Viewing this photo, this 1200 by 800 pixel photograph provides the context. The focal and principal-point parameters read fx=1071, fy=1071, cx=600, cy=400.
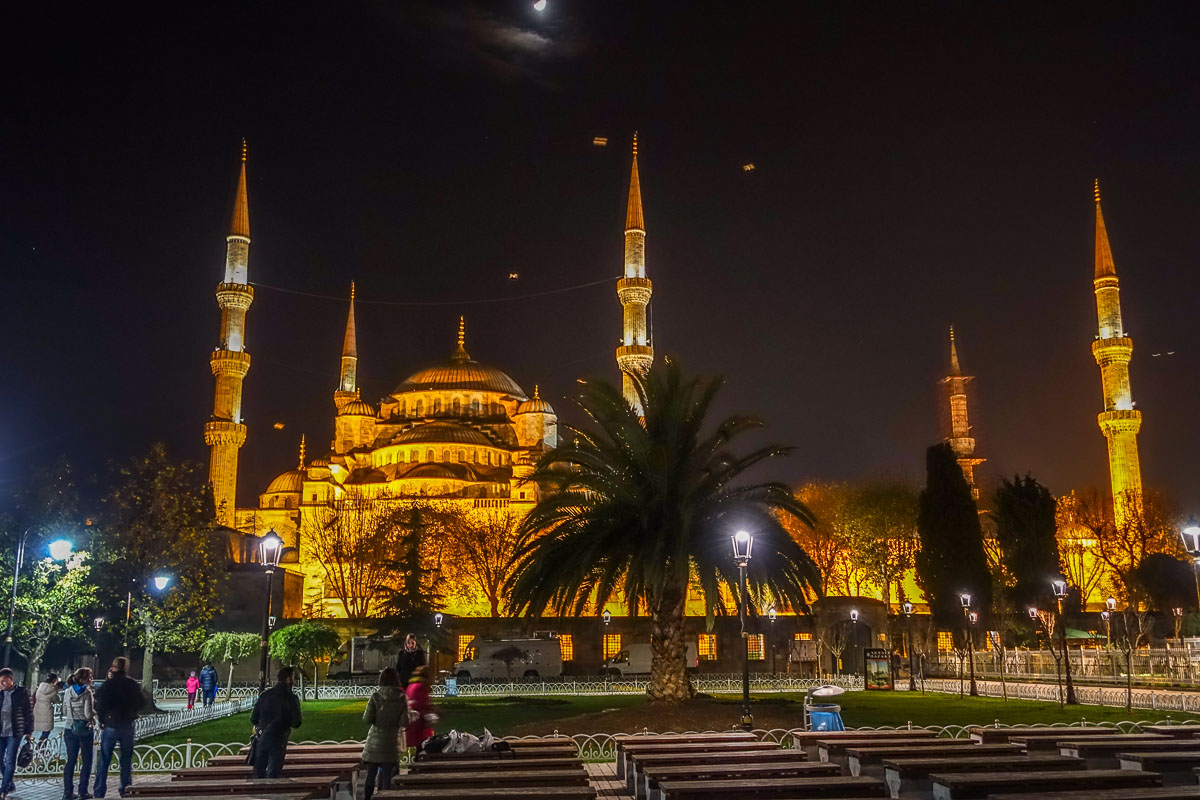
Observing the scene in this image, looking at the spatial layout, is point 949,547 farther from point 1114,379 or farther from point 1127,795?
point 1127,795

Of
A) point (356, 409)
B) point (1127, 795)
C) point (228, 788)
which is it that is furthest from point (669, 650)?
point (356, 409)

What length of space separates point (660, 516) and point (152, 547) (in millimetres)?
13786

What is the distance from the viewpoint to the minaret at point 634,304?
170ft

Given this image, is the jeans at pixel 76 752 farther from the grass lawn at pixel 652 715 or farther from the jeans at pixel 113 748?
the grass lawn at pixel 652 715

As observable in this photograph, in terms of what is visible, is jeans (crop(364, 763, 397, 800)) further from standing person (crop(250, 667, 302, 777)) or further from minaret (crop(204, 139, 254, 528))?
minaret (crop(204, 139, 254, 528))

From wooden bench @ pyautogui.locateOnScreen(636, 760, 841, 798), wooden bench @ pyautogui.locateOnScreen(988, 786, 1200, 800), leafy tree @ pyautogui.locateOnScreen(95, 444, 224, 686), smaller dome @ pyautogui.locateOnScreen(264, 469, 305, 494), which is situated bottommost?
wooden bench @ pyautogui.locateOnScreen(636, 760, 841, 798)

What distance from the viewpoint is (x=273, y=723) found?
9609mm

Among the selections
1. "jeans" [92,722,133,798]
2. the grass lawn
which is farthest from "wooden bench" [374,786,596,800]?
the grass lawn

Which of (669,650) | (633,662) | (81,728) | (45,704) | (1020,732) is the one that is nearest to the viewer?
(81,728)

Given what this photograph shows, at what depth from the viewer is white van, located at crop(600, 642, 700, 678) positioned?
36.9 m

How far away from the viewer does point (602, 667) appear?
37.9 meters

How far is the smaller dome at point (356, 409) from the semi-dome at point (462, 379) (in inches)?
223

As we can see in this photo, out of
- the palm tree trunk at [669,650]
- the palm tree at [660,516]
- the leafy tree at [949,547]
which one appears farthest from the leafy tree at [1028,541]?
the palm tree trunk at [669,650]

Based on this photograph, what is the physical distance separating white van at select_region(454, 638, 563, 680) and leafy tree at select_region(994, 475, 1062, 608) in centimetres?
2010
